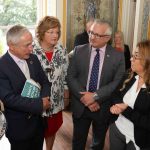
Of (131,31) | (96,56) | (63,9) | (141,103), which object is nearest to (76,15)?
(63,9)

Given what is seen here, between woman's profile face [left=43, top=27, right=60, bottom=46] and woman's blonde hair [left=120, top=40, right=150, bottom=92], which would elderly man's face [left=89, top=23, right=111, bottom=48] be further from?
woman's blonde hair [left=120, top=40, right=150, bottom=92]

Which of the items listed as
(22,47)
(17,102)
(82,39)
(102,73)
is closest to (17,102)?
(17,102)

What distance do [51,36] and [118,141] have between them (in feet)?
3.67

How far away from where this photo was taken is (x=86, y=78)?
2576 millimetres

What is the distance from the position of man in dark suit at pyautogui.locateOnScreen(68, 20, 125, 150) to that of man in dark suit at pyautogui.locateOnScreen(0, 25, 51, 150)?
0.47 metres

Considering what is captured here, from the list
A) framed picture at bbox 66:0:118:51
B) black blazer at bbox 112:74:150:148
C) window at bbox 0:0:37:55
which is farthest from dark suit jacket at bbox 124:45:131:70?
black blazer at bbox 112:74:150:148

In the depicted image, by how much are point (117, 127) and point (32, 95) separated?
0.73m

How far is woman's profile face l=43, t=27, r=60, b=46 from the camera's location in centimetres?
243

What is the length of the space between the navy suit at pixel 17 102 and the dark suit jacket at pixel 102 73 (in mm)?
447

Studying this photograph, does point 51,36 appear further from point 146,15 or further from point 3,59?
point 146,15

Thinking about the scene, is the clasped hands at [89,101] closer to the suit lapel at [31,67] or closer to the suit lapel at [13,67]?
the suit lapel at [31,67]

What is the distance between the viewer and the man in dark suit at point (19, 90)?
1986mm

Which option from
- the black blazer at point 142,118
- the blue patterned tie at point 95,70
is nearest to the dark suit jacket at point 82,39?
the blue patterned tie at point 95,70

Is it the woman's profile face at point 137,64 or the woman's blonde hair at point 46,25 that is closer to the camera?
the woman's profile face at point 137,64
